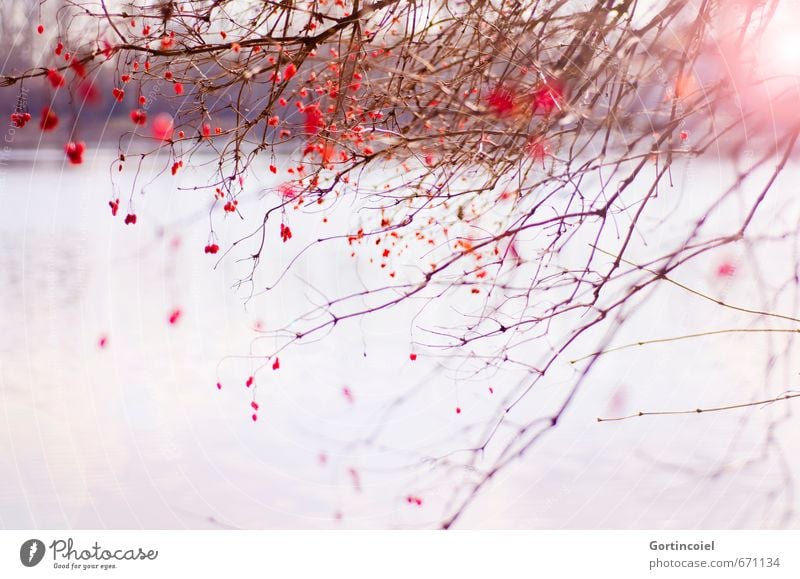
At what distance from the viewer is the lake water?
5.05ft

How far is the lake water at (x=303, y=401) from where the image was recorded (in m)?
1.54

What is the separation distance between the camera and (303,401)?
1618 mm

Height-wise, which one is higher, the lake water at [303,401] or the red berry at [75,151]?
the red berry at [75,151]

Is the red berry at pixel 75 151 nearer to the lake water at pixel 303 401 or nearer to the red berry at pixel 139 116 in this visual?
the lake water at pixel 303 401
